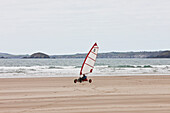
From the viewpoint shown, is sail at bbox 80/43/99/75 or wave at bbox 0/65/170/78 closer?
sail at bbox 80/43/99/75

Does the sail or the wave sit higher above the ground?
the sail

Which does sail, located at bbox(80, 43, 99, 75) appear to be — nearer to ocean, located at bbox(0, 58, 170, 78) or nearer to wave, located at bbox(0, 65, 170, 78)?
ocean, located at bbox(0, 58, 170, 78)

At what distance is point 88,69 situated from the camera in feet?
50.3

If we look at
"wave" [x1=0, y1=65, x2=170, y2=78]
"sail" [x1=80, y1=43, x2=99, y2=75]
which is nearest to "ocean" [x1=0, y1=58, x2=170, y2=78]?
"wave" [x1=0, y1=65, x2=170, y2=78]

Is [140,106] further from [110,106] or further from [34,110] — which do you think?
[34,110]

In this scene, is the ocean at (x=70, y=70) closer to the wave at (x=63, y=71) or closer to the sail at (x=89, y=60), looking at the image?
the wave at (x=63, y=71)

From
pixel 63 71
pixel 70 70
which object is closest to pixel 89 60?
pixel 63 71

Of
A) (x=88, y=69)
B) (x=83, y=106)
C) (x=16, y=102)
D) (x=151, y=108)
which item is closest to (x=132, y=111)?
(x=151, y=108)

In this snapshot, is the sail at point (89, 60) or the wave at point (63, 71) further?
the wave at point (63, 71)

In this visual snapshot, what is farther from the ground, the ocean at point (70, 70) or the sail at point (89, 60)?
the sail at point (89, 60)

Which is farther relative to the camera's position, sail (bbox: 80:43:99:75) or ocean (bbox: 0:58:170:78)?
ocean (bbox: 0:58:170:78)

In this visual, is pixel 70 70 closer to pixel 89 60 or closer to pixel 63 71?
pixel 63 71

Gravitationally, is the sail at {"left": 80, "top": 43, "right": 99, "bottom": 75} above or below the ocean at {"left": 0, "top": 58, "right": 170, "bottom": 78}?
above

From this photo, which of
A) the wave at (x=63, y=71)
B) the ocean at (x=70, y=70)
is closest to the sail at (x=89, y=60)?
the ocean at (x=70, y=70)
